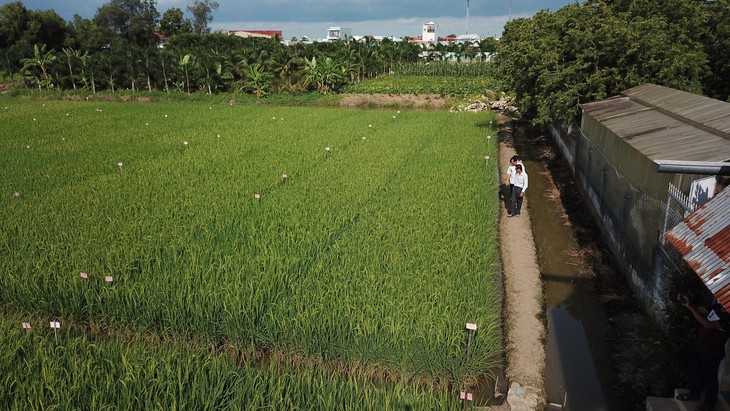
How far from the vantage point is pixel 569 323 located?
6113 millimetres

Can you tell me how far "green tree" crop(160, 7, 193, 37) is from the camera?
188 ft

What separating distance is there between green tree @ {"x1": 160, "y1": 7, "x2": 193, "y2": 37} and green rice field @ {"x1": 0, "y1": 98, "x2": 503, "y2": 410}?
51928 millimetres

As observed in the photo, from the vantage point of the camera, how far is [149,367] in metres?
4.01

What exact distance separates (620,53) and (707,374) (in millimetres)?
9623

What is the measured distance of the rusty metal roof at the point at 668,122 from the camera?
6.31m

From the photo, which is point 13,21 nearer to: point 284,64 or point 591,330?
point 284,64

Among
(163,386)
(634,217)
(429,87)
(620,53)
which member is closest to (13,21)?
(429,87)

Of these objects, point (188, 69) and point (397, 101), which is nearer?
point (397, 101)

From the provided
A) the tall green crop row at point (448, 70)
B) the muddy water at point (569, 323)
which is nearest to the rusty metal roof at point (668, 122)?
the muddy water at point (569, 323)

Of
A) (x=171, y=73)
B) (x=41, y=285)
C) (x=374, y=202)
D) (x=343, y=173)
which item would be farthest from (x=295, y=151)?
(x=171, y=73)

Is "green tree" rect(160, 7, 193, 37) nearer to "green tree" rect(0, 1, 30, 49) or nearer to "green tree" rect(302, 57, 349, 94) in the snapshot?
"green tree" rect(0, 1, 30, 49)

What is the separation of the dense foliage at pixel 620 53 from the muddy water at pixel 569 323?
136 inches

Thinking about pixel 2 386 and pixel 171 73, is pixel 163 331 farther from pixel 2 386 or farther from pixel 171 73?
pixel 171 73

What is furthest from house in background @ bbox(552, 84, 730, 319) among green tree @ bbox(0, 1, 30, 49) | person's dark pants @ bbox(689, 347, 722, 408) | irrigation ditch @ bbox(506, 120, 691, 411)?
green tree @ bbox(0, 1, 30, 49)
